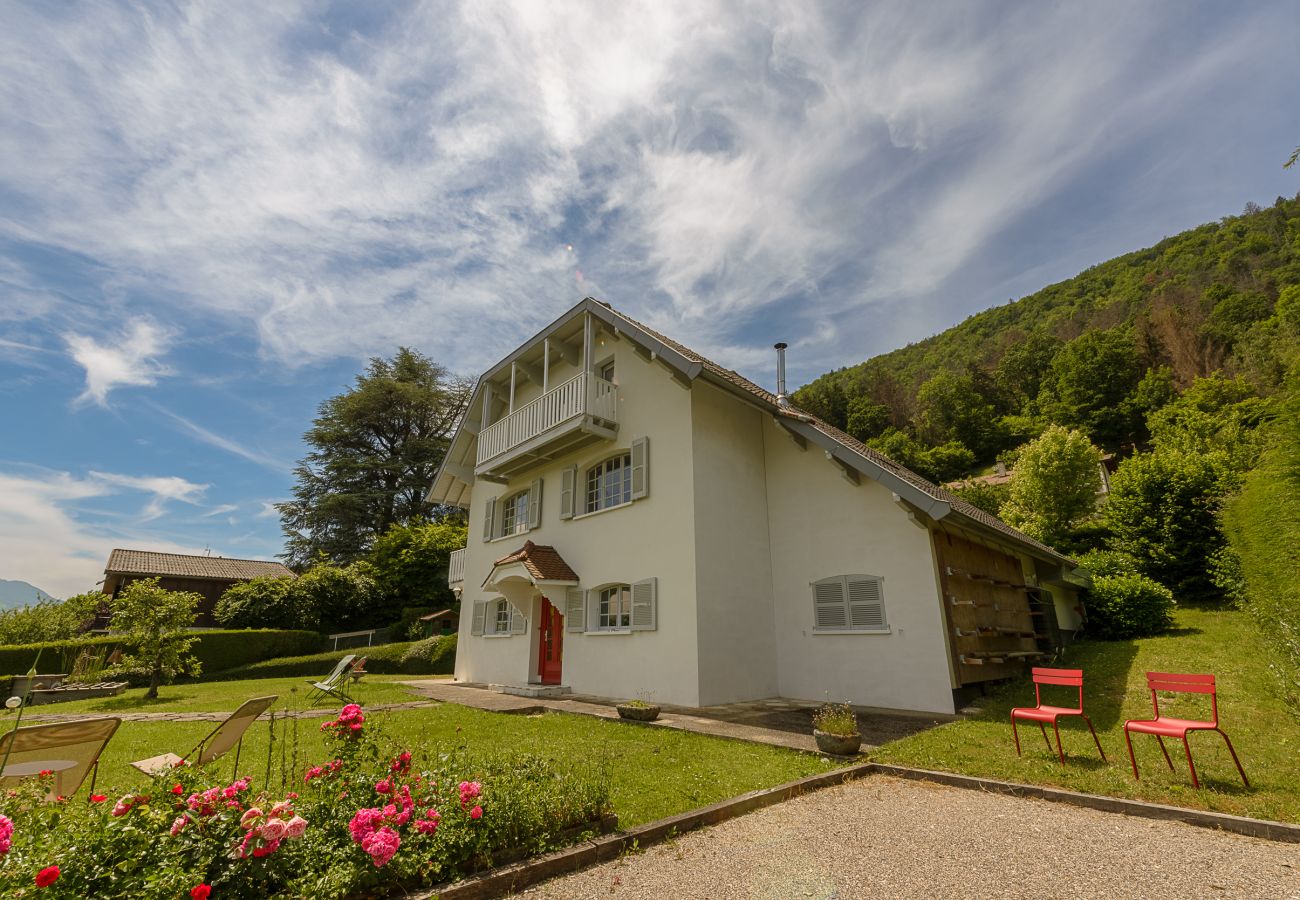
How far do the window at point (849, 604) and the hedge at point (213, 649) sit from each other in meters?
19.0

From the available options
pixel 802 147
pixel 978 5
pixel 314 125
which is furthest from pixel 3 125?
pixel 978 5

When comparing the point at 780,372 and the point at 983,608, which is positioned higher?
the point at 780,372

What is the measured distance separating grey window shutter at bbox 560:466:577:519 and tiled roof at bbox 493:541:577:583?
37.5 inches

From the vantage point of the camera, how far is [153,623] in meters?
13.8

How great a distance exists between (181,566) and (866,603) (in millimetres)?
39292

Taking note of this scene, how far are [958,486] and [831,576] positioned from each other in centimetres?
2690

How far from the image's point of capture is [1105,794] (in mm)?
4918

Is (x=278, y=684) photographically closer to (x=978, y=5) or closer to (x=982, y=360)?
(x=978, y=5)

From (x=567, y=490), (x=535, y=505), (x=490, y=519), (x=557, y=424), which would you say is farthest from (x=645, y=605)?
(x=490, y=519)

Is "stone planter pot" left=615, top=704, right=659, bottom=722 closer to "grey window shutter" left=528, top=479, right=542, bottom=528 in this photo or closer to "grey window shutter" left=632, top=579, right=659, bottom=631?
"grey window shutter" left=632, top=579, right=659, bottom=631

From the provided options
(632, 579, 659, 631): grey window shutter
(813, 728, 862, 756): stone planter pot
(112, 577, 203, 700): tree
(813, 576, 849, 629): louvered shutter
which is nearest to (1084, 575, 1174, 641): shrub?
(813, 576, 849, 629): louvered shutter

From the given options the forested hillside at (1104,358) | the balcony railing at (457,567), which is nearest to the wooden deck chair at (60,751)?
the balcony railing at (457,567)

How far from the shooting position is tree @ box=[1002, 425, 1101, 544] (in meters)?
24.2

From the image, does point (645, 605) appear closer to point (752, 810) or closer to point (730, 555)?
point (730, 555)
